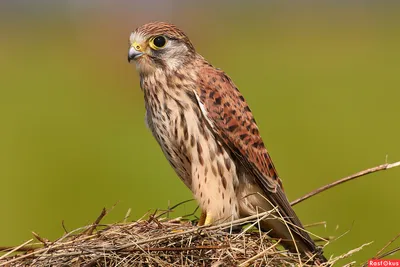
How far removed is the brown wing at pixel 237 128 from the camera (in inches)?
197

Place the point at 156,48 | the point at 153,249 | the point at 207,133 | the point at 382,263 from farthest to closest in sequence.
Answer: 1. the point at 156,48
2. the point at 207,133
3. the point at 382,263
4. the point at 153,249

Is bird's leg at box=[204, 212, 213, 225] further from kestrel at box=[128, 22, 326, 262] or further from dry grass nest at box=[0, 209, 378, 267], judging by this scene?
dry grass nest at box=[0, 209, 378, 267]

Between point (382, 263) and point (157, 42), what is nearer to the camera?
point (382, 263)

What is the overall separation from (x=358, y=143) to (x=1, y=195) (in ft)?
22.2

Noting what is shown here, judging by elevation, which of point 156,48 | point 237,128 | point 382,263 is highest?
point 156,48

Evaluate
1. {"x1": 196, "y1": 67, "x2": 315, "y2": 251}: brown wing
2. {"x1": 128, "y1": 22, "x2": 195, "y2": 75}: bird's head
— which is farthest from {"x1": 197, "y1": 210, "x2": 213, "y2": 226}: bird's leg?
{"x1": 128, "y1": 22, "x2": 195, "y2": 75}: bird's head

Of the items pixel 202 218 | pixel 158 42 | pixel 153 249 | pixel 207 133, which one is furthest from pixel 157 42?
pixel 153 249

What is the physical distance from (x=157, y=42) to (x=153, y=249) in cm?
157

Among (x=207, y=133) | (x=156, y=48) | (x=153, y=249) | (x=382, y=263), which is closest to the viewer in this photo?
(x=153, y=249)

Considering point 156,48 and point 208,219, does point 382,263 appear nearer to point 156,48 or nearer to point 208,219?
point 208,219

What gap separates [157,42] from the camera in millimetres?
5129

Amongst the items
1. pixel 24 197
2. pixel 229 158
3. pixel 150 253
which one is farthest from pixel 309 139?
pixel 150 253

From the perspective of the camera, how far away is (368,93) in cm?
1995

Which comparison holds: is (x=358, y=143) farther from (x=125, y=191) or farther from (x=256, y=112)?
(x=125, y=191)
